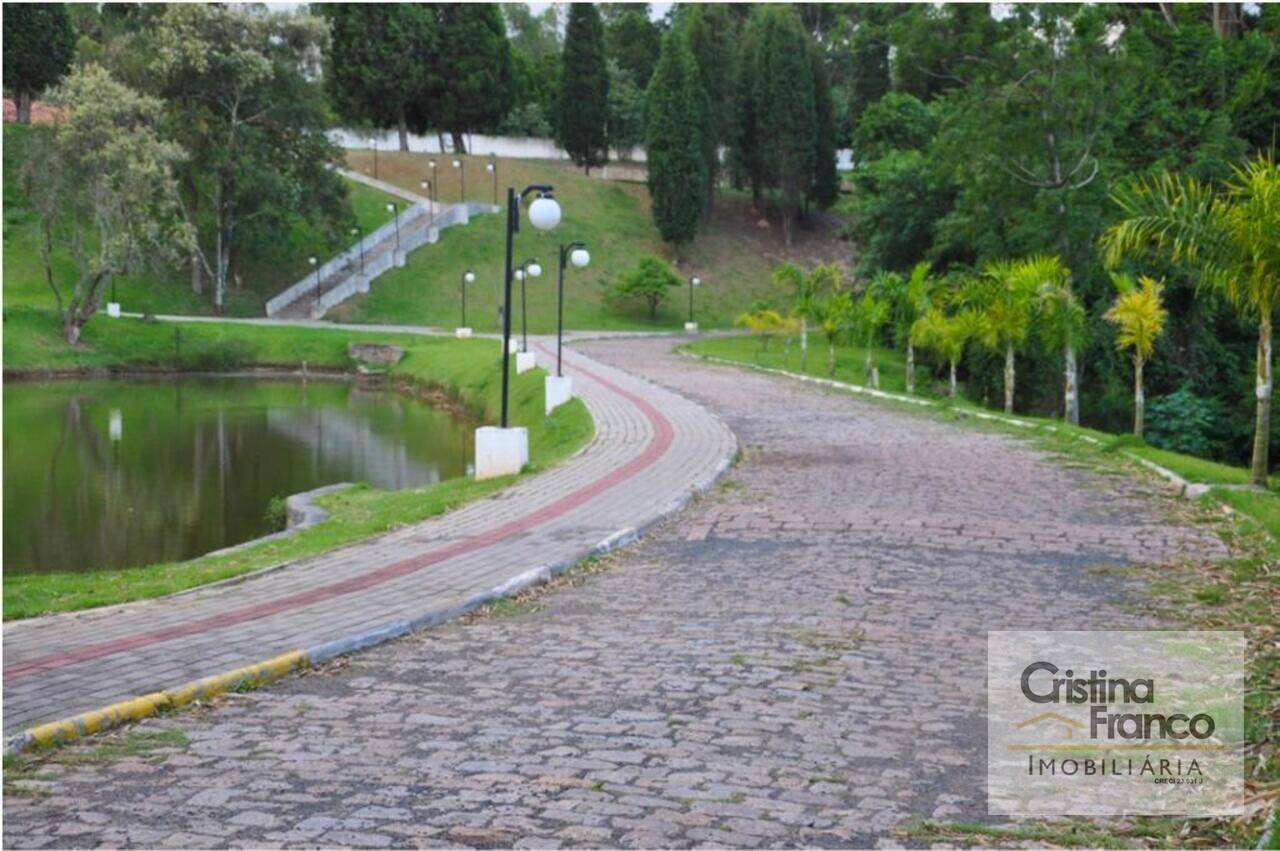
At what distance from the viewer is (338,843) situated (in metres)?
4.38

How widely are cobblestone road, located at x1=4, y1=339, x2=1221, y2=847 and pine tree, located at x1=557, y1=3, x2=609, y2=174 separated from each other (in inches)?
2376

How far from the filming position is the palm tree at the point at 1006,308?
2288 cm

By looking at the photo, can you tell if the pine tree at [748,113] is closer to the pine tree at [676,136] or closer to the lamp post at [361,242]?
the pine tree at [676,136]

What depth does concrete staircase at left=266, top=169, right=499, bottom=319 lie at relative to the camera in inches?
2176

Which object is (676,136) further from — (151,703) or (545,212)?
(151,703)

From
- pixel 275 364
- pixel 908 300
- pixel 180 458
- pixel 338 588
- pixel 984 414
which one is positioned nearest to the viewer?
pixel 338 588

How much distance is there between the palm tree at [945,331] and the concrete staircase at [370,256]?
3279 cm

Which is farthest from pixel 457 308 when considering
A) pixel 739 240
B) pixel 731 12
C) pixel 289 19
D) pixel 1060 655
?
Result: pixel 1060 655

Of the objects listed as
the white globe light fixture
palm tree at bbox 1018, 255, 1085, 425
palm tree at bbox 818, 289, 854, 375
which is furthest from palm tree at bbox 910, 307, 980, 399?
the white globe light fixture

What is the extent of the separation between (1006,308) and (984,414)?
2709 millimetres

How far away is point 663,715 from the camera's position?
588 centimetres

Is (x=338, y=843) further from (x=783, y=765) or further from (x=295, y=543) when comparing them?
(x=295, y=543)

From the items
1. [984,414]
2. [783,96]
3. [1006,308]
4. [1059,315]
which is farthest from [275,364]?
[783,96]

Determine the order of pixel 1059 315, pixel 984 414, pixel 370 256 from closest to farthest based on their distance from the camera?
pixel 984 414 → pixel 1059 315 → pixel 370 256
